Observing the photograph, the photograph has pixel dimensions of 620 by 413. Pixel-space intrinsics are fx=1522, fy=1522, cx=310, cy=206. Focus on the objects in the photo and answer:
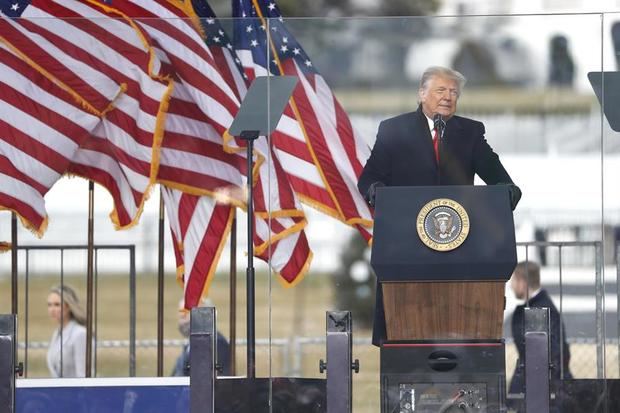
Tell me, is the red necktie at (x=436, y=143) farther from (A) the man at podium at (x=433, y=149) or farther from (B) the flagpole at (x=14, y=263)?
(B) the flagpole at (x=14, y=263)

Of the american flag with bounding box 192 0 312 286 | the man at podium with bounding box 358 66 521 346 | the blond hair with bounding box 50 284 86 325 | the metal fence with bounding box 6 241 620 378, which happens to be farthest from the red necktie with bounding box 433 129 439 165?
the blond hair with bounding box 50 284 86 325

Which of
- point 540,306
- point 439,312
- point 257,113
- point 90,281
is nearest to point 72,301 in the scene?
point 90,281

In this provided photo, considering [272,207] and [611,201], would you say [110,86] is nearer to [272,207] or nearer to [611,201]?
[272,207]

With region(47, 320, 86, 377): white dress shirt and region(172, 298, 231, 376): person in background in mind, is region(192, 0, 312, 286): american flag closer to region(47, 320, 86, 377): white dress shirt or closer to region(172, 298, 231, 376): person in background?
region(172, 298, 231, 376): person in background

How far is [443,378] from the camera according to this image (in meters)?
7.04

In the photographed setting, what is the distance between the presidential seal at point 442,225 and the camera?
709 cm

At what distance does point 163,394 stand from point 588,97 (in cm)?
256

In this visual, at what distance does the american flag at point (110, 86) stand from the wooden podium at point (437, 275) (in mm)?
1320

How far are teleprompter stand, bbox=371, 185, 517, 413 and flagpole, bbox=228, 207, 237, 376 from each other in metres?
0.82

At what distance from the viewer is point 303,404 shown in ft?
24.5

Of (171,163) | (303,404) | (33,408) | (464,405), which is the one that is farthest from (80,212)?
(464,405)

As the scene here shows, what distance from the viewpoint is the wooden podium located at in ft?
23.2

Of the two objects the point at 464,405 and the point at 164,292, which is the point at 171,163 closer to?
the point at 164,292

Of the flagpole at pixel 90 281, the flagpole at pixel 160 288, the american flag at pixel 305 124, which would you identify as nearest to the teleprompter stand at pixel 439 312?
the american flag at pixel 305 124
